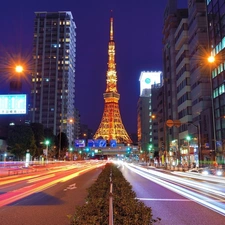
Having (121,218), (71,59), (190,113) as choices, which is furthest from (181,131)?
(71,59)

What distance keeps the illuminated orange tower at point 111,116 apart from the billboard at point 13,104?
125 m

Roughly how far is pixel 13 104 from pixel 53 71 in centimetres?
13491

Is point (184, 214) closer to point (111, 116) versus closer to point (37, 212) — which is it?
point (37, 212)

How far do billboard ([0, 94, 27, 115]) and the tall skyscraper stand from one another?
117944 mm

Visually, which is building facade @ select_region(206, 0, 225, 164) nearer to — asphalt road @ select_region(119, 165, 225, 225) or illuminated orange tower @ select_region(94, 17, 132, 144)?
asphalt road @ select_region(119, 165, 225, 225)

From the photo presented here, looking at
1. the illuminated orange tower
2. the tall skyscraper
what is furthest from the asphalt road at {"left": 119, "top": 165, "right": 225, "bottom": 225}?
the illuminated orange tower

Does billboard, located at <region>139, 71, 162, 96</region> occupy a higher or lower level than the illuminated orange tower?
higher

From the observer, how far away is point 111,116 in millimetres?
148125

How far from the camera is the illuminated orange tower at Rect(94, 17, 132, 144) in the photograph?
145125 mm

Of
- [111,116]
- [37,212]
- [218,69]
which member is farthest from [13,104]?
[111,116]

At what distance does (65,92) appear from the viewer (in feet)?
479

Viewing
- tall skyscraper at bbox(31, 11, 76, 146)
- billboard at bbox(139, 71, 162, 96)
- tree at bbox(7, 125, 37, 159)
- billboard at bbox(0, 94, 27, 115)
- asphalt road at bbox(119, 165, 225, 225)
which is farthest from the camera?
billboard at bbox(139, 71, 162, 96)

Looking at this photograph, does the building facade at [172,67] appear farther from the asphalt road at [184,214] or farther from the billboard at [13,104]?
the asphalt road at [184,214]

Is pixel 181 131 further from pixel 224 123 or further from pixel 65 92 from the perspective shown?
pixel 65 92
